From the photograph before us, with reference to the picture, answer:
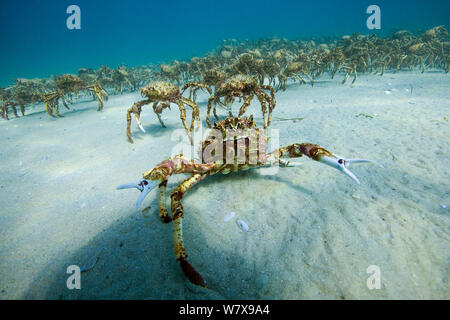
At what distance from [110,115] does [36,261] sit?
321 inches

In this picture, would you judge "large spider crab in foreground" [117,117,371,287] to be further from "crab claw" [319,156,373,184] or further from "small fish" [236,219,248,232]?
"small fish" [236,219,248,232]

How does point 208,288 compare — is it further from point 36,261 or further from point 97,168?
point 97,168

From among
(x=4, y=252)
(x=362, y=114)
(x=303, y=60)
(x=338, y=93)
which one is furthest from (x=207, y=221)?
(x=303, y=60)

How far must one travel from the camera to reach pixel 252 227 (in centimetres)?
258

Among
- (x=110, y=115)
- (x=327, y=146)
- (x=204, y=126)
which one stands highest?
(x=110, y=115)

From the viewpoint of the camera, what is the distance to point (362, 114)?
20.1 ft

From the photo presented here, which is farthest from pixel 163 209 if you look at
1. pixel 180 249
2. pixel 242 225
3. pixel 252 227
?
pixel 252 227

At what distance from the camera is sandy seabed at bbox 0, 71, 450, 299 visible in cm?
189
